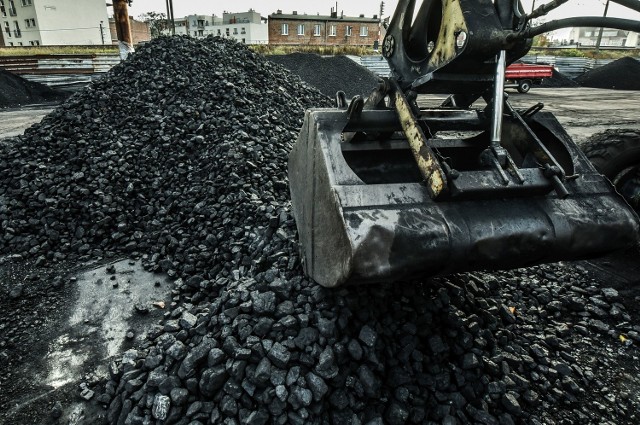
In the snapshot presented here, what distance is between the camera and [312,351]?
223cm

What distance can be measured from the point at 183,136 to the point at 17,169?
1934 mm

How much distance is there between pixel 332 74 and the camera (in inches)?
617

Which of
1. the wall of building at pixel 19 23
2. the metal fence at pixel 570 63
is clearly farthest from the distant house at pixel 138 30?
the metal fence at pixel 570 63

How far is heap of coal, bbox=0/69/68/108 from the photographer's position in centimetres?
1445

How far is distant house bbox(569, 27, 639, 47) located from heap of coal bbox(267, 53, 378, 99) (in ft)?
175

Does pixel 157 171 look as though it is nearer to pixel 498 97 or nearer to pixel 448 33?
pixel 448 33

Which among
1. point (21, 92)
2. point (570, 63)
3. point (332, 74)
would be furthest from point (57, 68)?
point (570, 63)

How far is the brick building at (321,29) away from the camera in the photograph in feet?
139

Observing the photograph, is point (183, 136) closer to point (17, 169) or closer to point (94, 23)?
point (17, 169)

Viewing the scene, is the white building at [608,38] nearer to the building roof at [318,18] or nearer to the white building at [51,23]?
the building roof at [318,18]

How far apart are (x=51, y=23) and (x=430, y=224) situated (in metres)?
44.0

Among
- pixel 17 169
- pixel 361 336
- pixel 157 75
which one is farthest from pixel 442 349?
pixel 157 75

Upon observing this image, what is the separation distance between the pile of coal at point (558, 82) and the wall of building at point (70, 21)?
1370 inches

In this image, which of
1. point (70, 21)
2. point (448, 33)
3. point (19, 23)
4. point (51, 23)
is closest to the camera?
point (448, 33)
